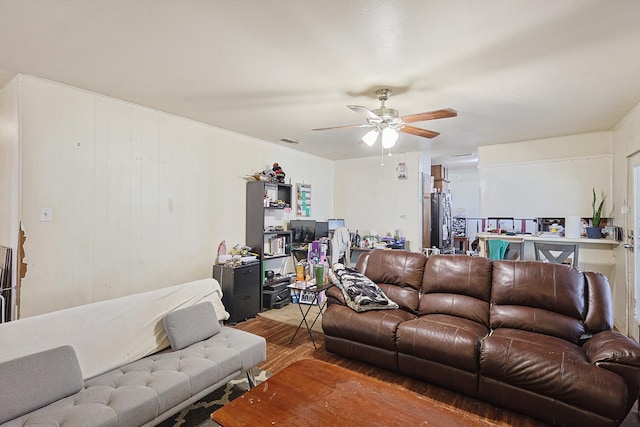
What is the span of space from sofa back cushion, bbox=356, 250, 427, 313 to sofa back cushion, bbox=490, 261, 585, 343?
0.69 metres

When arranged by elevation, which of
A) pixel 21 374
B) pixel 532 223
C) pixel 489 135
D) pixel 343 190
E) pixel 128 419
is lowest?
pixel 128 419

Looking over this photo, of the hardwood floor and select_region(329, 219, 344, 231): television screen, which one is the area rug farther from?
select_region(329, 219, 344, 231): television screen

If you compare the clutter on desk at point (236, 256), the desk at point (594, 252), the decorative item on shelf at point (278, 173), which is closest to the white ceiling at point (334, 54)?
the decorative item on shelf at point (278, 173)

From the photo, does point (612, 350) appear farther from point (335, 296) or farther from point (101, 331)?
point (101, 331)

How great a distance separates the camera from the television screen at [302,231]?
520 centimetres

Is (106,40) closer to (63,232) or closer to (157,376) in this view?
(63,232)

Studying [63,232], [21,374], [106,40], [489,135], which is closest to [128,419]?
[21,374]

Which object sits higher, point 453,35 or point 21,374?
point 453,35

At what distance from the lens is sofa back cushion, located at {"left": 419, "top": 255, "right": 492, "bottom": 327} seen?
2.78 metres

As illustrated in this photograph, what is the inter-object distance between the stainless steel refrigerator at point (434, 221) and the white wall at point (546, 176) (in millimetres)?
1237

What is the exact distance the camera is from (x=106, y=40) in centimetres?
205

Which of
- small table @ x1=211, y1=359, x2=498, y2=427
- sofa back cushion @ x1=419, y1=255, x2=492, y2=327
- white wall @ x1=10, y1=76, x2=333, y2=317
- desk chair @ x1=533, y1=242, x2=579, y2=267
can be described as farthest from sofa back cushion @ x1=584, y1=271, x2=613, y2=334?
white wall @ x1=10, y1=76, x2=333, y2=317

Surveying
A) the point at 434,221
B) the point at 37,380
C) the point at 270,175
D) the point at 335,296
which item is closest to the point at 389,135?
the point at 335,296

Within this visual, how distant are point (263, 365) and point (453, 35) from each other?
2.99m
